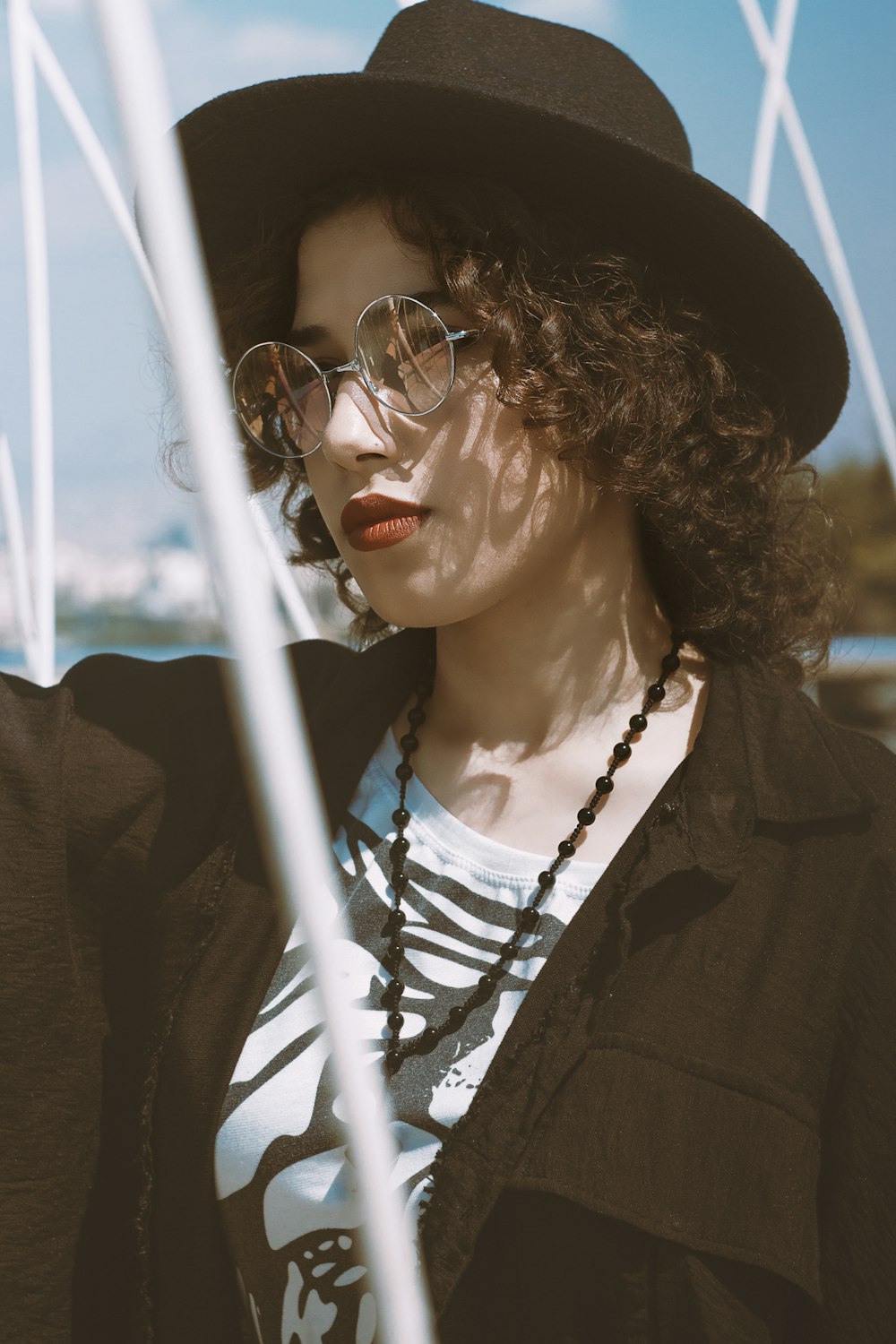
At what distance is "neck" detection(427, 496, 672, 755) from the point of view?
1.51 m

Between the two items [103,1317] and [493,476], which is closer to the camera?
[493,476]

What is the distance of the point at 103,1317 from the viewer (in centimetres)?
146

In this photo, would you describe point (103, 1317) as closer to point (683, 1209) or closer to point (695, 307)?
point (683, 1209)

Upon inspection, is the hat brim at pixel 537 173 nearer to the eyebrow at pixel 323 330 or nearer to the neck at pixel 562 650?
the eyebrow at pixel 323 330

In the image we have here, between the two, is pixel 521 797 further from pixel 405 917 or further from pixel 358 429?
pixel 358 429

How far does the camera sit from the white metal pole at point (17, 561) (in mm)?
2553

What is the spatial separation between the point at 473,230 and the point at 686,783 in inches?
27.6

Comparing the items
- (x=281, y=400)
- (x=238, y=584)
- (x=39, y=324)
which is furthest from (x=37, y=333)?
(x=238, y=584)

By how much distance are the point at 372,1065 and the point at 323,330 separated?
2.83 feet

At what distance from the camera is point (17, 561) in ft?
9.09

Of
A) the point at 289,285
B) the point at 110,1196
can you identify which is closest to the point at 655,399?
the point at 289,285

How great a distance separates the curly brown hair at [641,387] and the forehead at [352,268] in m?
0.02

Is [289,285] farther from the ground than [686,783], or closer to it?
farther from the ground

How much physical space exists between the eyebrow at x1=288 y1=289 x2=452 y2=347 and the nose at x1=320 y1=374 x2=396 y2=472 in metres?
0.07
